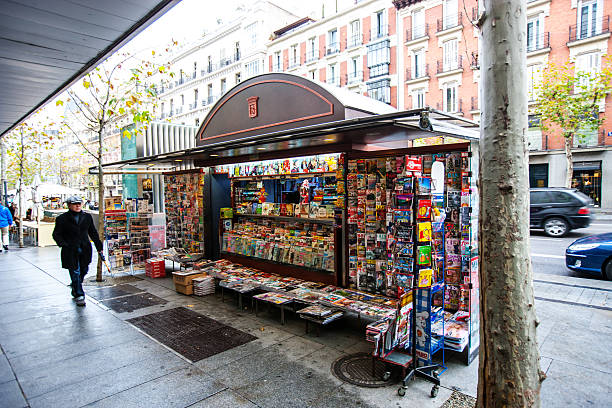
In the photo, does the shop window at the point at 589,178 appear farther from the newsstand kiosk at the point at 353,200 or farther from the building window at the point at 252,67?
the building window at the point at 252,67

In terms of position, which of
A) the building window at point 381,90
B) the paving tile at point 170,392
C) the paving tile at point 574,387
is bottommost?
the paving tile at point 574,387

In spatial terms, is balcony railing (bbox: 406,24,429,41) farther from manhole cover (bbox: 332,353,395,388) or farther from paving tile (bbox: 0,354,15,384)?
paving tile (bbox: 0,354,15,384)

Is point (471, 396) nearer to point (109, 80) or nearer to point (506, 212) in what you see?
point (506, 212)

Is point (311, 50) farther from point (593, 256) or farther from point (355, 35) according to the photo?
point (593, 256)

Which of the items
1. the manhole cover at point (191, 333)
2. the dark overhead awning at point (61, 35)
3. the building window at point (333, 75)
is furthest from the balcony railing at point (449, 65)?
the dark overhead awning at point (61, 35)

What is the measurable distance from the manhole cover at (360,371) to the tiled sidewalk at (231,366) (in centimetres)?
11

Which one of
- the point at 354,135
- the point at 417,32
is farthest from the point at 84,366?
the point at 417,32

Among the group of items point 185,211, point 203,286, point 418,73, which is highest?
point 418,73

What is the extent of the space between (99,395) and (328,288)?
3625mm

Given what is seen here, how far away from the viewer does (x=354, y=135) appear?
220 inches

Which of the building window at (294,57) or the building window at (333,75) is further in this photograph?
the building window at (294,57)

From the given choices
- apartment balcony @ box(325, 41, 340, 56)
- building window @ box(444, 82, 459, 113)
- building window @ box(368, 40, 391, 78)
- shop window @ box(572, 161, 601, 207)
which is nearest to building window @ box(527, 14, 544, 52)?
building window @ box(444, 82, 459, 113)

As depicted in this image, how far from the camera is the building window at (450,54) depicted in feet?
87.7

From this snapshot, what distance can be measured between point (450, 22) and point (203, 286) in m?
27.5
